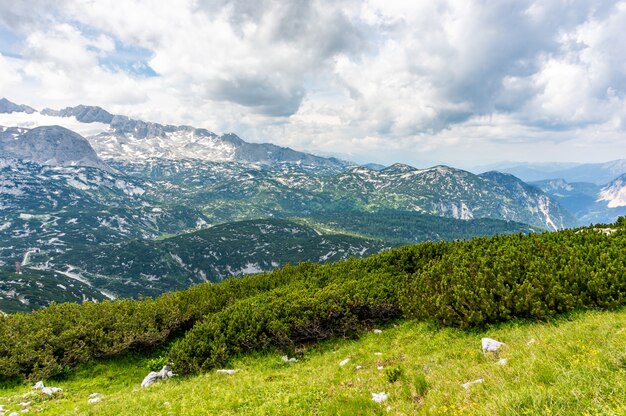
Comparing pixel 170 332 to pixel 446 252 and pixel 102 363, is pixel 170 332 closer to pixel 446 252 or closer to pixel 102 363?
pixel 102 363

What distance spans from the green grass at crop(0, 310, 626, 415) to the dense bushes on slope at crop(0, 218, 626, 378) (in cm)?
101

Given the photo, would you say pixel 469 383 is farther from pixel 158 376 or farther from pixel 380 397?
pixel 158 376

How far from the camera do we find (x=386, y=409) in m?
9.56

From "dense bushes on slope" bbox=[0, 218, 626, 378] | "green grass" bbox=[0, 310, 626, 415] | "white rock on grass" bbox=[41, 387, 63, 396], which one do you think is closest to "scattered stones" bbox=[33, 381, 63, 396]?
"white rock on grass" bbox=[41, 387, 63, 396]

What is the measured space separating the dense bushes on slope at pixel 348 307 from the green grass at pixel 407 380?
3.30 ft

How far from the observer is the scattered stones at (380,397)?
10220 mm

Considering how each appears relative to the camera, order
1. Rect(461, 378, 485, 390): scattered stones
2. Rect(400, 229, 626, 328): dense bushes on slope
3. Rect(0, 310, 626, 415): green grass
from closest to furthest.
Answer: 1. Rect(0, 310, 626, 415): green grass
2. Rect(461, 378, 485, 390): scattered stones
3. Rect(400, 229, 626, 328): dense bushes on slope

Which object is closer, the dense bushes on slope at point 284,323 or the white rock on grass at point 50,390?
the white rock on grass at point 50,390

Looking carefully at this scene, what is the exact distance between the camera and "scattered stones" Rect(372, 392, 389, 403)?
1022 centimetres

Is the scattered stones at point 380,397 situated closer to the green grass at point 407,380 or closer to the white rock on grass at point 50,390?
the green grass at point 407,380

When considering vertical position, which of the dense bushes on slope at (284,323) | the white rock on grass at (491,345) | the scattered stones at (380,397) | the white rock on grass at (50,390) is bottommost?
the white rock on grass at (50,390)

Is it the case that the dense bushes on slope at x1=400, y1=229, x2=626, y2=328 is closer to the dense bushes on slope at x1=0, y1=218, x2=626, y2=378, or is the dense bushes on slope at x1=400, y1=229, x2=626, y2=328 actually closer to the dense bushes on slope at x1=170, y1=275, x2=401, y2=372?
the dense bushes on slope at x1=0, y1=218, x2=626, y2=378

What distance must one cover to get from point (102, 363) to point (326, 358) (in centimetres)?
1476

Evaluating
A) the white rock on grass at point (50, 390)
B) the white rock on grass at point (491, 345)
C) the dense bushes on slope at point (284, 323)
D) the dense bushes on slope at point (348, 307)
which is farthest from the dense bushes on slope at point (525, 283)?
the white rock on grass at point (50, 390)
